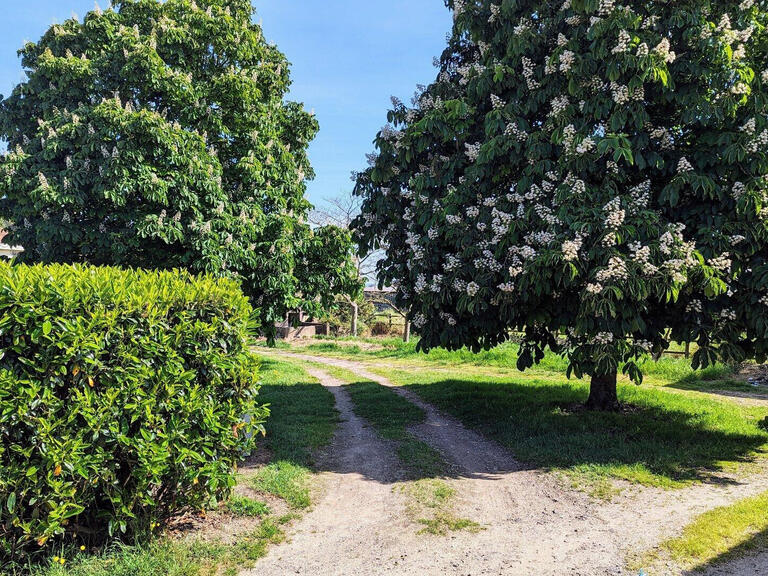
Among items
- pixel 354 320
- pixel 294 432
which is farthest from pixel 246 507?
pixel 354 320

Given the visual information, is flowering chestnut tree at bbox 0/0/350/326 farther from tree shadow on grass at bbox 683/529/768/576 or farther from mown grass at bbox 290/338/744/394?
tree shadow on grass at bbox 683/529/768/576

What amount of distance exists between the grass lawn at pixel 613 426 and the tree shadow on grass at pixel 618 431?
0.04 ft

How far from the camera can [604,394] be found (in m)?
9.63

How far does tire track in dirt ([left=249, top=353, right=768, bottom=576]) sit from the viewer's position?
4.23 meters

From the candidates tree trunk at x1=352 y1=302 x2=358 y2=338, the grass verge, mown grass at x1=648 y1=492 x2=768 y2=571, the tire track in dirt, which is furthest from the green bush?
tree trunk at x1=352 y1=302 x2=358 y2=338

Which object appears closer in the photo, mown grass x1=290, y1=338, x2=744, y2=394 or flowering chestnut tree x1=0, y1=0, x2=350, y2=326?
flowering chestnut tree x1=0, y1=0, x2=350, y2=326

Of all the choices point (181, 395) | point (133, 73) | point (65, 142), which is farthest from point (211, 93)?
point (181, 395)

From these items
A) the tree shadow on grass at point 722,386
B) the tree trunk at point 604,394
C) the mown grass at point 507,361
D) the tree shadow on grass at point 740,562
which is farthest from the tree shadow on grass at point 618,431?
the tree shadow on grass at point 722,386

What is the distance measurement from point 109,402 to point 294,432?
186 inches

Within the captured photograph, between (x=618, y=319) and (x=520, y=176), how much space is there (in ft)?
8.77

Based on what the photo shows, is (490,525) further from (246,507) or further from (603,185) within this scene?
(603,185)

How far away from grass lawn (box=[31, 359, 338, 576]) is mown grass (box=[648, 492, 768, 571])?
3.65 metres

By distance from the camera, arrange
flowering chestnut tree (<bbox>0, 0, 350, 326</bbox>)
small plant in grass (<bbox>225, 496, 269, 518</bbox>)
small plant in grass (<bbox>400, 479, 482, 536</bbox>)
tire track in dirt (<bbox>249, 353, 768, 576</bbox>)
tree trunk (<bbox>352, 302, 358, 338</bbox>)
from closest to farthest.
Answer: tire track in dirt (<bbox>249, 353, 768, 576</bbox>) < small plant in grass (<bbox>400, 479, 482, 536</bbox>) < small plant in grass (<bbox>225, 496, 269, 518</bbox>) < flowering chestnut tree (<bbox>0, 0, 350, 326</bbox>) < tree trunk (<bbox>352, 302, 358, 338</bbox>)

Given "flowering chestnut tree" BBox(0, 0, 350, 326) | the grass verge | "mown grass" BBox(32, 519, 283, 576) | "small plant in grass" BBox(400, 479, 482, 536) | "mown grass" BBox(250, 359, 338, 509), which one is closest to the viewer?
"mown grass" BBox(32, 519, 283, 576)
